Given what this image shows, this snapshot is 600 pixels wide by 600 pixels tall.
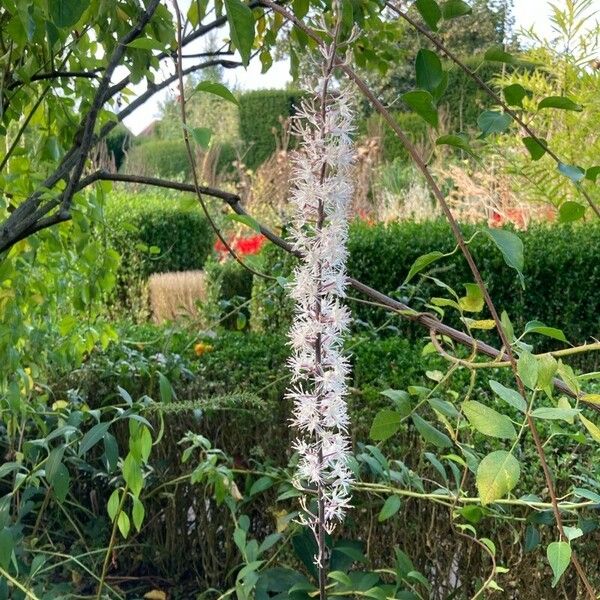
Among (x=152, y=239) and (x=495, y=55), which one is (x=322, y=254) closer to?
(x=495, y=55)

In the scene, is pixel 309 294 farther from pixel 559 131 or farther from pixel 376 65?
pixel 559 131

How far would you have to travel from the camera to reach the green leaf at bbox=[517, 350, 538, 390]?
973mm

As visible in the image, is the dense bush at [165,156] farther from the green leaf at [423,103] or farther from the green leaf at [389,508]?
the green leaf at [423,103]

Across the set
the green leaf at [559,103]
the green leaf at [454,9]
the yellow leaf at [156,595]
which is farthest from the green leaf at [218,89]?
the yellow leaf at [156,595]

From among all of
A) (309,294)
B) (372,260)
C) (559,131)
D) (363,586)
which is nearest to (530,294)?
(372,260)

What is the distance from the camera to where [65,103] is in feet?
7.18

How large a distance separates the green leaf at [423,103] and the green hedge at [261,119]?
20105mm

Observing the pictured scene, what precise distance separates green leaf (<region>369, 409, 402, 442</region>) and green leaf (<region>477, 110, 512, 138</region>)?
0.36 m

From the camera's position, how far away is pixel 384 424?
1122mm

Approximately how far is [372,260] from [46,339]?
3.49m

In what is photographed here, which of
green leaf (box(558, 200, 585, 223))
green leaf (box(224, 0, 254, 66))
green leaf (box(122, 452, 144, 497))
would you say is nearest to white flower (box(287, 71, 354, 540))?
green leaf (box(224, 0, 254, 66))

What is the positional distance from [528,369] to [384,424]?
214 mm

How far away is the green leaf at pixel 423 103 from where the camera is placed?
863 mm

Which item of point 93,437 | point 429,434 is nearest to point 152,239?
point 93,437
